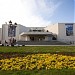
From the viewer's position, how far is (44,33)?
6462 centimetres

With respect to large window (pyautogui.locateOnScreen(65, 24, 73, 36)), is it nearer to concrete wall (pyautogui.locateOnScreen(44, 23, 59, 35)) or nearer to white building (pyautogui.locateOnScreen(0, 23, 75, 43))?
white building (pyautogui.locateOnScreen(0, 23, 75, 43))

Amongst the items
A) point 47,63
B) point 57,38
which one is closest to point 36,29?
point 57,38

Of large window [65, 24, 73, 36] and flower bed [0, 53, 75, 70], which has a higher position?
large window [65, 24, 73, 36]

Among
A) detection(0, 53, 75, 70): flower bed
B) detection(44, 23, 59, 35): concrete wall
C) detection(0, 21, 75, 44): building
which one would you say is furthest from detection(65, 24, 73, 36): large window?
detection(0, 53, 75, 70): flower bed

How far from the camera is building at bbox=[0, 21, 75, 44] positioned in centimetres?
6375

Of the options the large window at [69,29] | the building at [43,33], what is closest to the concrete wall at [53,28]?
the building at [43,33]

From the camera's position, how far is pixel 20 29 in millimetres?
68938

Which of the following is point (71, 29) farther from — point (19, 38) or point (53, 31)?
point (19, 38)

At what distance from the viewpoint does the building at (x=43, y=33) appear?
2510 inches

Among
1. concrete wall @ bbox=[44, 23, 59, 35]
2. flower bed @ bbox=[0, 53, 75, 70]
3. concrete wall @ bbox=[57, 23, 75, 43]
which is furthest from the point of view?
concrete wall @ bbox=[44, 23, 59, 35]

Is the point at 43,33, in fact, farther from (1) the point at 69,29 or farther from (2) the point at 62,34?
(1) the point at 69,29

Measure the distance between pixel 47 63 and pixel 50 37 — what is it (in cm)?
5798

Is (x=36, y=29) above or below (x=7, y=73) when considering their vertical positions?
above

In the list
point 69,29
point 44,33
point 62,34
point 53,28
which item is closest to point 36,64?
point 44,33
